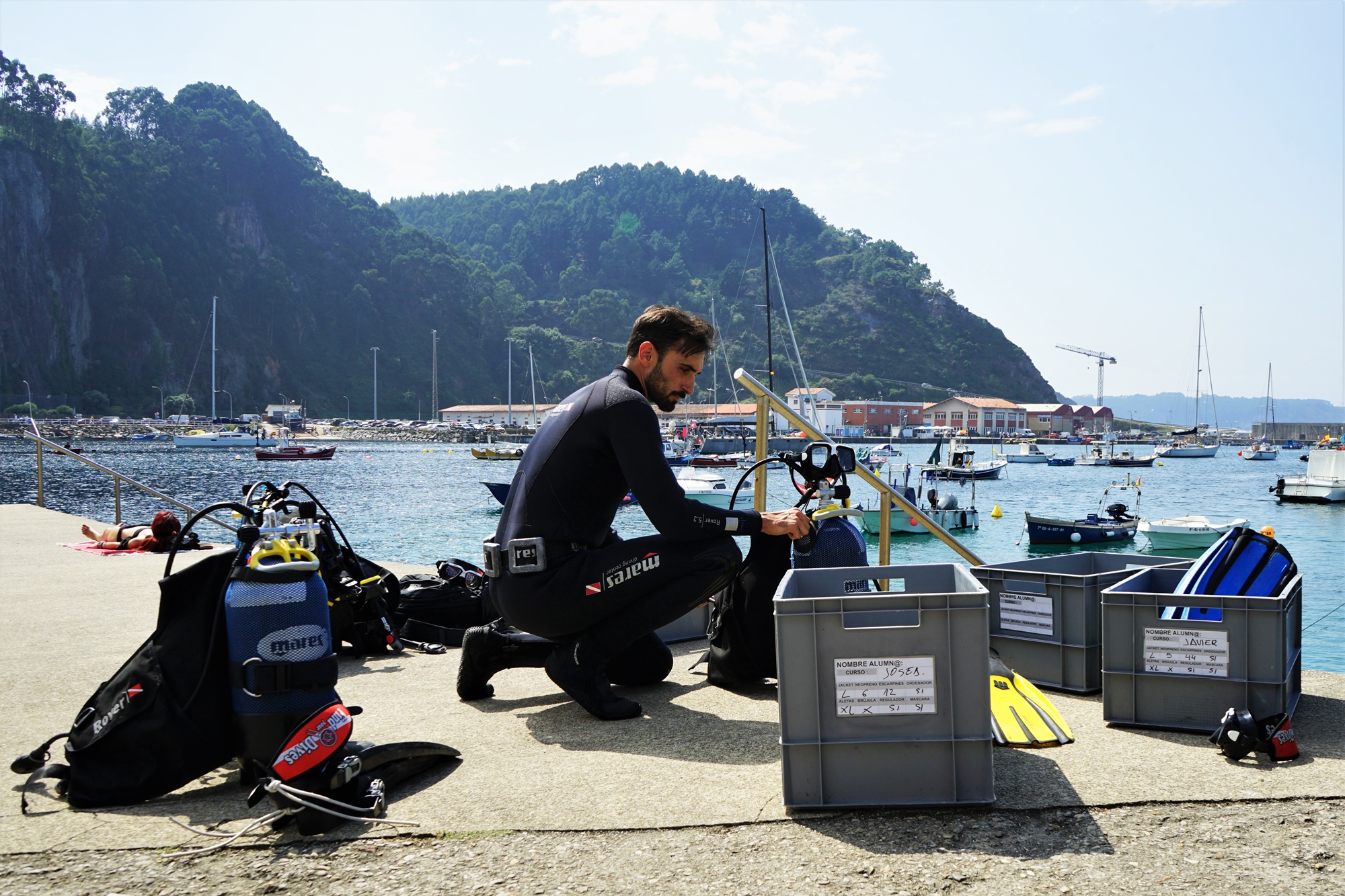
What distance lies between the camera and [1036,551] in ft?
79.4

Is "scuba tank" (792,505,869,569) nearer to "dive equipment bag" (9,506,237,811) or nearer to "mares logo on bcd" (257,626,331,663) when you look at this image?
"mares logo on bcd" (257,626,331,663)

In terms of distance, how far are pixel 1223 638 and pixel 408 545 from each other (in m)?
23.3

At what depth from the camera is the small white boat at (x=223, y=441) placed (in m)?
76.1

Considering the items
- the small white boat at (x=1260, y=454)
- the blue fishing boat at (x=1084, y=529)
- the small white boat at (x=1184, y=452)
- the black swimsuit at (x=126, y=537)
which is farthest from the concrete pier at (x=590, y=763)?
the small white boat at (x=1260, y=454)

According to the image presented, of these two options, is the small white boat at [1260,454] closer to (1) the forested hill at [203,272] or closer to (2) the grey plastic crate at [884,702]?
(1) the forested hill at [203,272]

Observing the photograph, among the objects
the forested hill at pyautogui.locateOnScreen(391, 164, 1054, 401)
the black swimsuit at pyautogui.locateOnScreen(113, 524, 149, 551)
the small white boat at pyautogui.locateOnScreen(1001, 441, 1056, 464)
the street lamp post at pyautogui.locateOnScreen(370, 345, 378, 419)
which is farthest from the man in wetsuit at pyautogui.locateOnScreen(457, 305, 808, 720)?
the forested hill at pyautogui.locateOnScreen(391, 164, 1054, 401)

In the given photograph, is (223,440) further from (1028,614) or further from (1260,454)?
(1260,454)

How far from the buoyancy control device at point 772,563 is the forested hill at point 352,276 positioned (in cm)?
10474

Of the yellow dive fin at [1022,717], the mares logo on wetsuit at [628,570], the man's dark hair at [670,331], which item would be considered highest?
the man's dark hair at [670,331]

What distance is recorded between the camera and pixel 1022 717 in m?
2.65

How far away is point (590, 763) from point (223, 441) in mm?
84561

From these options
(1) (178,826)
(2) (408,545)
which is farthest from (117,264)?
(1) (178,826)

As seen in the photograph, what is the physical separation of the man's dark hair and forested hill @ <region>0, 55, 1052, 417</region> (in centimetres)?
10467

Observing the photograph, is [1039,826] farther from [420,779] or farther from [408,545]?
[408,545]
